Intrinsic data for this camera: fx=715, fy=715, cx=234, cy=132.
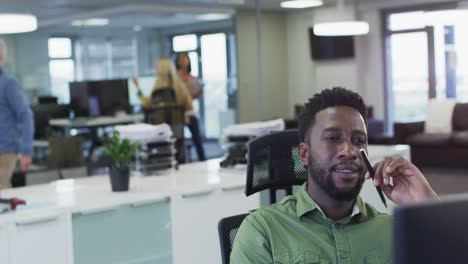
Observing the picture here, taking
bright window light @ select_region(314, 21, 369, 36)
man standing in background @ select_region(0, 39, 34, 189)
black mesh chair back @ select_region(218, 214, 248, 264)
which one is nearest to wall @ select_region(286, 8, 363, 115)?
bright window light @ select_region(314, 21, 369, 36)

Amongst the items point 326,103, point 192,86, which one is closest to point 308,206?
point 326,103

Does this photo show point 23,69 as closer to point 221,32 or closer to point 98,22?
point 98,22

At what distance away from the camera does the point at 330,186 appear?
183 centimetres

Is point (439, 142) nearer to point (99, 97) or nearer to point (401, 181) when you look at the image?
point (99, 97)

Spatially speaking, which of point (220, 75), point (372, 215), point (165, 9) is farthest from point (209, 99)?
point (372, 215)

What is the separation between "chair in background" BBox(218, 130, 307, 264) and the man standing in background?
281 cm

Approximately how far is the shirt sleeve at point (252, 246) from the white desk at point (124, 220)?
5.06 ft

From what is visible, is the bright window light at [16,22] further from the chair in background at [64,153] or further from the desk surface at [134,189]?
the chair in background at [64,153]

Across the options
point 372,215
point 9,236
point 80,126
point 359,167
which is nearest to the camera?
point 359,167

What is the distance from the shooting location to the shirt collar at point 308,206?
185cm

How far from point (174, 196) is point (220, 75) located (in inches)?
339

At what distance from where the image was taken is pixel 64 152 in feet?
25.0

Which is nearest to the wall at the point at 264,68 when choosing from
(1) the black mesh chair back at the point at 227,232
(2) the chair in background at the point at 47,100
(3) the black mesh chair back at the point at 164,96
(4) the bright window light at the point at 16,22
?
(2) the chair in background at the point at 47,100

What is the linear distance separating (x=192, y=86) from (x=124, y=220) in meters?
6.07
